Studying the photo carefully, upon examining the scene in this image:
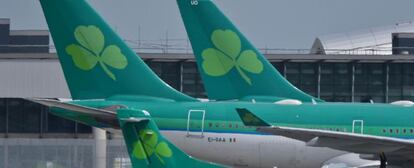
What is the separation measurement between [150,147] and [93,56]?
1467 centimetres

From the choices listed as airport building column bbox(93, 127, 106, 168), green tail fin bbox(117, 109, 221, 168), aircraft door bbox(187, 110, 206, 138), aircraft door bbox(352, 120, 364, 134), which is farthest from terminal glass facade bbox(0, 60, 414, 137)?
green tail fin bbox(117, 109, 221, 168)

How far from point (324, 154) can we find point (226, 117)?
3383 millimetres

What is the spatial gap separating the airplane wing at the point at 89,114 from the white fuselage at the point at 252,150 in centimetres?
195

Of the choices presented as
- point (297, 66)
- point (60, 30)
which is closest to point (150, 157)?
point (60, 30)

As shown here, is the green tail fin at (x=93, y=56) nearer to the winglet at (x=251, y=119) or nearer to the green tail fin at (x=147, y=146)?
the winglet at (x=251, y=119)

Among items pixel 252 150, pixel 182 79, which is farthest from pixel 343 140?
pixel 182 79

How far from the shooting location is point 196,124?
47.4m

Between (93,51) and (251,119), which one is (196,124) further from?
(251,119)

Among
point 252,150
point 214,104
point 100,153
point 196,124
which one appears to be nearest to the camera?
point 252,150

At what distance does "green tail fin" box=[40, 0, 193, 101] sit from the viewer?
49562 mm

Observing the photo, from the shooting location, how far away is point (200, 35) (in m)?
53.6

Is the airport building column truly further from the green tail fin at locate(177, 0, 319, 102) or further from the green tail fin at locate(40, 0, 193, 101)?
the green tail fin at locate(177, 0, 319, 102)

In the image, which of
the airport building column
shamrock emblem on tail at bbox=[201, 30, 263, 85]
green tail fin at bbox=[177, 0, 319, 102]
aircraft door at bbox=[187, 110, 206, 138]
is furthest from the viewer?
shamrock emblem on tail at bbox=[201, 30, 263, 85]

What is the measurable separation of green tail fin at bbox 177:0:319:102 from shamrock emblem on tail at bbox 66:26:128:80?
4677 mm
